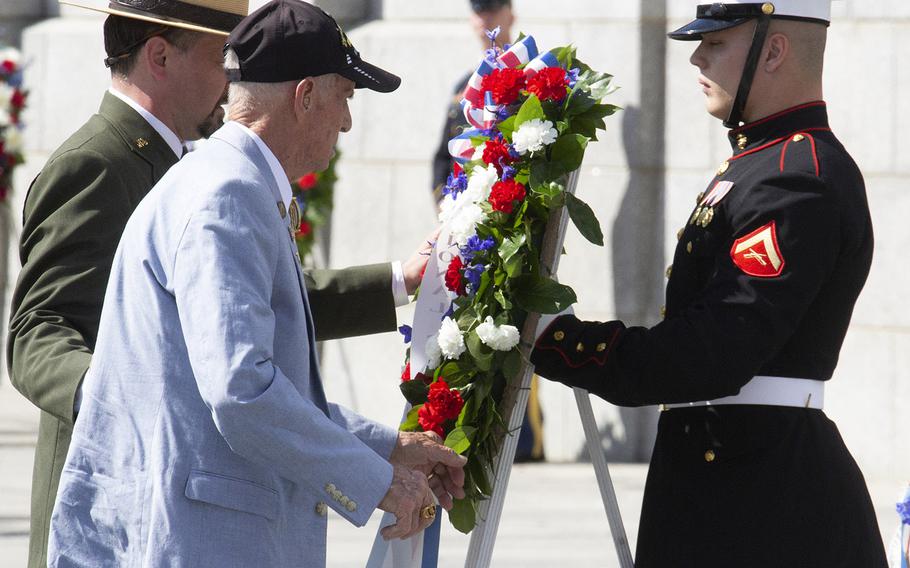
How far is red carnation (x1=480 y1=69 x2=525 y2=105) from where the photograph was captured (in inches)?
135

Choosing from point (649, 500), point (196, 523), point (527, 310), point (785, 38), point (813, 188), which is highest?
point (785, 38)

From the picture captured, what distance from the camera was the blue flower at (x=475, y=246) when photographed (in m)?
3.39

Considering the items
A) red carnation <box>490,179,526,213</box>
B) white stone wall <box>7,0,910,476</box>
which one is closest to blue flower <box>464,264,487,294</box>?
red carnation <box>490,179,526,213</box>

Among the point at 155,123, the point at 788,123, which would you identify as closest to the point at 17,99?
the point at 155,123

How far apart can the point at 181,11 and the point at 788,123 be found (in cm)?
143

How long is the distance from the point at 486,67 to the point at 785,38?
0.72 meters

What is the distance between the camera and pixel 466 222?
341 cm

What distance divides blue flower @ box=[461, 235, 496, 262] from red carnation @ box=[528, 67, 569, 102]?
1.14ft

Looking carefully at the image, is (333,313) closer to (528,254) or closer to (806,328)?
(528,254)

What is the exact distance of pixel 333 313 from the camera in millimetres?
3965

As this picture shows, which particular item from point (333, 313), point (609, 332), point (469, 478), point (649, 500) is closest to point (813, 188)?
point (609, 332)

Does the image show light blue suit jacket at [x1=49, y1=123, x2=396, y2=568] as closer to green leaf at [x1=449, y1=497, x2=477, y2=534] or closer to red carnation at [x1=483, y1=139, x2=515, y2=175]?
green leaf at [x1=449, y1=497, x2=477, y2=534]

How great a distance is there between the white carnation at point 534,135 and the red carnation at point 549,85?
0.07 m

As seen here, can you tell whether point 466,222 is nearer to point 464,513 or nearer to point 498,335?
point 498,335
